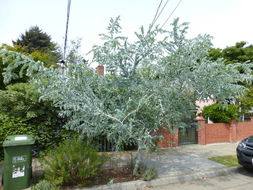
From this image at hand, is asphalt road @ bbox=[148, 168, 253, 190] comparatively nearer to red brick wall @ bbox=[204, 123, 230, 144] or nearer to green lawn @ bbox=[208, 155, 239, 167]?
green lawn @ bbox=[208, 155, 239, 167]

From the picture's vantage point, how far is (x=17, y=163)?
135 inches

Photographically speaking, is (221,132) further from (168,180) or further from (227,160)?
(168,180)

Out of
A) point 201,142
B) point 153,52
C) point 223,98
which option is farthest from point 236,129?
point 153,52

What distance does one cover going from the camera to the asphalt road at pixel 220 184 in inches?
154

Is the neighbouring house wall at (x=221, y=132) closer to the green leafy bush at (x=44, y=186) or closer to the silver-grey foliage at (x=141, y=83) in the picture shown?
the silver-grey foliage at (x=141, y=83)

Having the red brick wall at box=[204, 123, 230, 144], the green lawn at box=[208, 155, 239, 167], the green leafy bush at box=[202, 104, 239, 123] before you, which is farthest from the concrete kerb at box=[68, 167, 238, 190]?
the green leafy bush at box=[202, 104, 239, 123]

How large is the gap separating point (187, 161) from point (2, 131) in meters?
5.52

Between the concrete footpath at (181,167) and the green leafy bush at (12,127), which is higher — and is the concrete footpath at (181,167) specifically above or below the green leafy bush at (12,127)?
below

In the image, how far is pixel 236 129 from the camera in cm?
898

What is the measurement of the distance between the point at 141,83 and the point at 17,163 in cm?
297

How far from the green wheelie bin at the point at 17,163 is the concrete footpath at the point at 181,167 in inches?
55.3

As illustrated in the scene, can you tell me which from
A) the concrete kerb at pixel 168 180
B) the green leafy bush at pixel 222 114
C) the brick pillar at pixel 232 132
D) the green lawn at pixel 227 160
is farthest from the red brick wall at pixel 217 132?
the concrete kerb at pixel 168 180

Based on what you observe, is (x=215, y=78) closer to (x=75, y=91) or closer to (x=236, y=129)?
(x=75, y=91)

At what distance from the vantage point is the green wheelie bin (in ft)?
11.0
